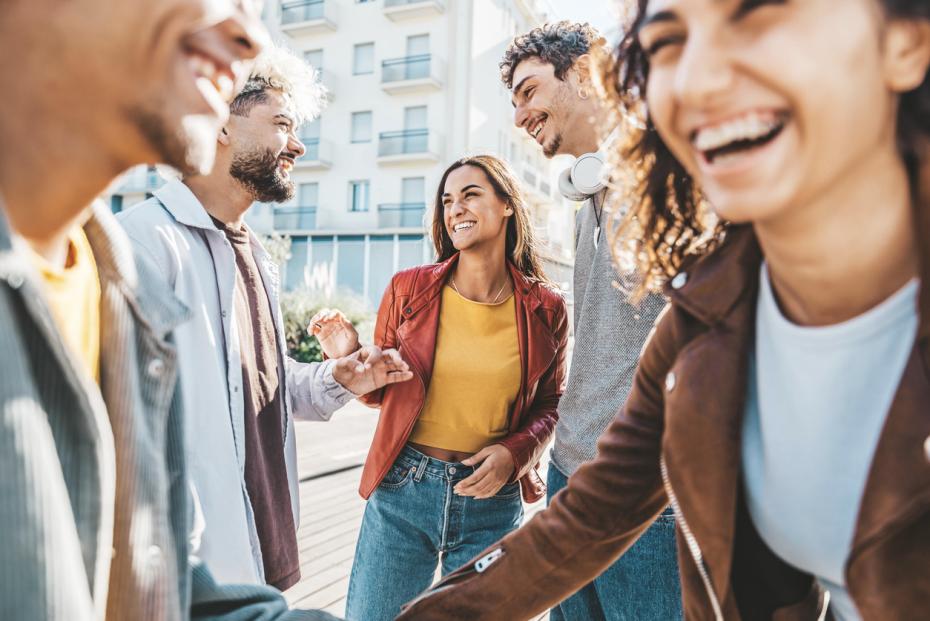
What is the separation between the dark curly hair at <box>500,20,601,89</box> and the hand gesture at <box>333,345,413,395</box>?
1.39m

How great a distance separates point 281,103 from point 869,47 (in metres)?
2.20

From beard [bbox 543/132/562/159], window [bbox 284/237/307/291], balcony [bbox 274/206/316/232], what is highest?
beard [bbox 543/132/562/159]

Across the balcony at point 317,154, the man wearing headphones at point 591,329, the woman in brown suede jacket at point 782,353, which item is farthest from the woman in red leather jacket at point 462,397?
the balcony at point 317,154

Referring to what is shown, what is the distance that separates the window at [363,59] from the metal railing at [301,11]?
1.81 metres

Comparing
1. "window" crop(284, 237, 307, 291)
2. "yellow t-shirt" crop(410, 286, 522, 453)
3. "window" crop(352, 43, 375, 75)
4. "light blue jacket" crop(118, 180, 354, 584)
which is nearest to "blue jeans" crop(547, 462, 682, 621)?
"yellow t-shirt" crop(410, 286, 522, 453)

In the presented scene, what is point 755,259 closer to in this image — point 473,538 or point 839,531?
point 839,531

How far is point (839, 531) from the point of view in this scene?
1.10 metres

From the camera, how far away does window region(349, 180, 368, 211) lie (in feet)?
78.1

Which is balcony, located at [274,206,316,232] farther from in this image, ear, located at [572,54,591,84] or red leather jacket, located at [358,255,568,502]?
ear, located at [572,54,591,84]

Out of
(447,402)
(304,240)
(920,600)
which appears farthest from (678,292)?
(304,240)

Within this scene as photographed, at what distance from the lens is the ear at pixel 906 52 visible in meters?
0.99

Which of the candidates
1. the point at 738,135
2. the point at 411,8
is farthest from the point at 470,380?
the point at 411,8

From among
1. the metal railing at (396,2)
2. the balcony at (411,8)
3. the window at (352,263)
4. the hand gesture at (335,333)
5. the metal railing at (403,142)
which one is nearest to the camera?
the hand gesture at (335,333)

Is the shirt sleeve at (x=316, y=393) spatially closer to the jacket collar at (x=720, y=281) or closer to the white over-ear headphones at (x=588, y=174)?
the white over-ear headphones at (x=588, y=174)
